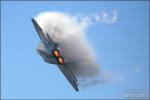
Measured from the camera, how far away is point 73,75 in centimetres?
15512

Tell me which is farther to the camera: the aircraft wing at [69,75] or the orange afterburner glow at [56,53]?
the aircraft wing at [69,75]

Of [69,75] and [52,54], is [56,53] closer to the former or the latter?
[52,54]

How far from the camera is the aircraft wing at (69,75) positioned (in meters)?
154

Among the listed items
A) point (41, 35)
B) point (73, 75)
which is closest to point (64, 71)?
point (73, 75)

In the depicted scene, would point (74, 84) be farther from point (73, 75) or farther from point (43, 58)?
point (43, 58)

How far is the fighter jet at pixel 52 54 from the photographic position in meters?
147

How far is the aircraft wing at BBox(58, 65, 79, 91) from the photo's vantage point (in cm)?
A: 15425

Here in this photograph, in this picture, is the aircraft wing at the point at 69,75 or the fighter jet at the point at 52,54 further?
the aircraft wing at the point at 69,75

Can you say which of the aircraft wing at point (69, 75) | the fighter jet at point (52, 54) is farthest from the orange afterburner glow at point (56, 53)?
the aircraft wing at point (69, 75)

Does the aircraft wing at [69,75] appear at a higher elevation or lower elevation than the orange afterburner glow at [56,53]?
lower

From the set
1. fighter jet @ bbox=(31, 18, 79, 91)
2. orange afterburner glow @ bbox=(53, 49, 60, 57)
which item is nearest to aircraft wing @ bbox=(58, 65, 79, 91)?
fighter jet @ bbox=(31, 18, 79, 91)

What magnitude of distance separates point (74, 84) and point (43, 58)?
14.4 m

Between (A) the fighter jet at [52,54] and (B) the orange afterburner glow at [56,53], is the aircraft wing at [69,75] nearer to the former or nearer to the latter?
(A) the fighter jet at [52,54]

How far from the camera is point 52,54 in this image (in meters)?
148
